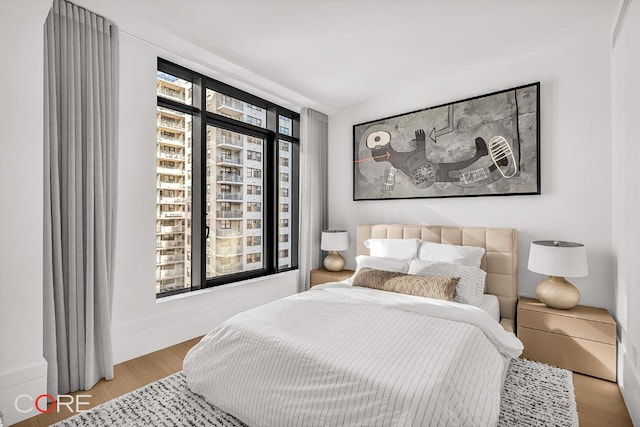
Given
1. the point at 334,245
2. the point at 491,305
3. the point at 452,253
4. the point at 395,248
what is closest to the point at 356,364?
the point at 491,305

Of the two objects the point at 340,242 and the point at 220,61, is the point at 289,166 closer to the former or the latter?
the point at 340,242

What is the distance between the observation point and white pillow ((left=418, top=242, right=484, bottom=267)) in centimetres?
282

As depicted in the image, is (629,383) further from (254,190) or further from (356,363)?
(254,190)

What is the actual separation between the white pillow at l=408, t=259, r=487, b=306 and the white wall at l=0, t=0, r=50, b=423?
2733 mm

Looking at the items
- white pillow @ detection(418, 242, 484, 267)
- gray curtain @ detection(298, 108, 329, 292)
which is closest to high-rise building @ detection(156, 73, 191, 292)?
gray curtain @ detection(298, 108, 329, 292)

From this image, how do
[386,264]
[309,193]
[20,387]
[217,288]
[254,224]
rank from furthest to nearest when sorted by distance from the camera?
[309,193]
[254,224]
[217,288]
[386,264]
[20,387]

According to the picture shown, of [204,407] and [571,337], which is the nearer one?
[204,407]

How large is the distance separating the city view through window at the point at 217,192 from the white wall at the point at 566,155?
2144mm

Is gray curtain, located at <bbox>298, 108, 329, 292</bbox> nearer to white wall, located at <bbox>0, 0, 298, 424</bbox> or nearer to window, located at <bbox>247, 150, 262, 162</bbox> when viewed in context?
white wall, located at <bbox>0, 0, 298, 424</bbox>

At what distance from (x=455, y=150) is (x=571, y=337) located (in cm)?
185

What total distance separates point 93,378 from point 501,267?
3.33 meters

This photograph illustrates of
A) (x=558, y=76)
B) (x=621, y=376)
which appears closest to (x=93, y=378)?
(x=621, y=376)

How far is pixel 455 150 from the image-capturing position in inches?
126

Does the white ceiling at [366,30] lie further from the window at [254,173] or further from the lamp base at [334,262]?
the lamp base at [334,262]
